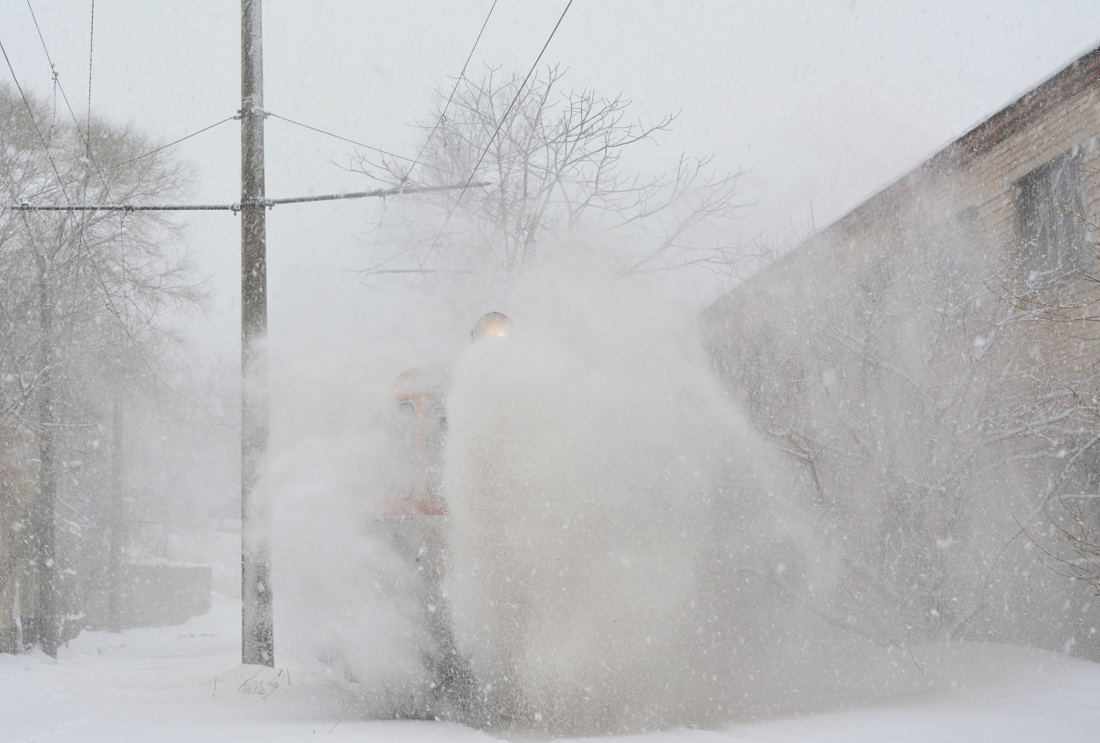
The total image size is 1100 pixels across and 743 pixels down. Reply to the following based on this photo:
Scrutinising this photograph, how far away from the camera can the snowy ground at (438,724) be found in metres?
5.51

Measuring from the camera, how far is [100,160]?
56.6ft

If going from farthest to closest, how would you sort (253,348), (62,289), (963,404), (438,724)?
1. (62,289)
2. (253,348)
3. (963,404)
4. (438,724)

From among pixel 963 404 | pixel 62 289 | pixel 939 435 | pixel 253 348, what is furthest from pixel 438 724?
pixel 62 289

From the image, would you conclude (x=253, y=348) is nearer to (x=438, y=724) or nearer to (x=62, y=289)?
(x=438, y=724)

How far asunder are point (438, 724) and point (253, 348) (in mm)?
4367

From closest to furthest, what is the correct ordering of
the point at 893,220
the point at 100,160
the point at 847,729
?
the point at 847,729 < the point at 893,220 < the point at 100,160

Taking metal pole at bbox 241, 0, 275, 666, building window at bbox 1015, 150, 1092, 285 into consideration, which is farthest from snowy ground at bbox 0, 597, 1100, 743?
building window at bbox 1015, 150, 1092, 285

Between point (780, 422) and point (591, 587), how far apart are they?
2.70 m

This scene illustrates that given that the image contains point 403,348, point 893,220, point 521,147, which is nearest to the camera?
point 403,348

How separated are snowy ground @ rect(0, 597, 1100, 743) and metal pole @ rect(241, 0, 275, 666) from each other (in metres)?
Result: 0.56

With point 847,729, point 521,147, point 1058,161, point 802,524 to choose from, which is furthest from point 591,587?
point 521,147

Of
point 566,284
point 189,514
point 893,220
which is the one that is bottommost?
point 189,514

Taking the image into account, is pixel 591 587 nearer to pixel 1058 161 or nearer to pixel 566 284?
pixel 566 284

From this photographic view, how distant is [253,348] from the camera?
870cm
